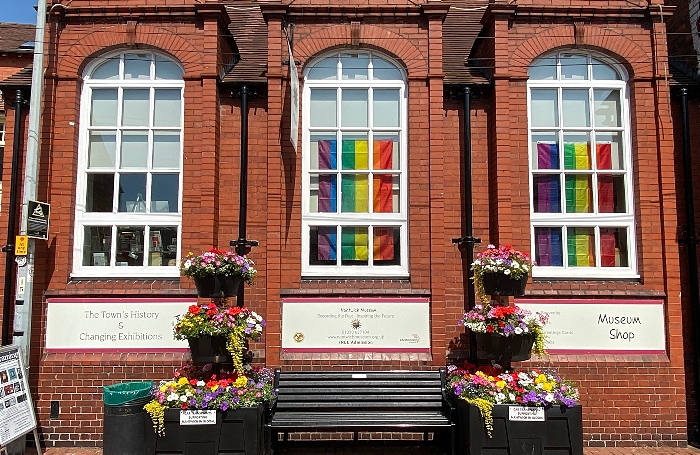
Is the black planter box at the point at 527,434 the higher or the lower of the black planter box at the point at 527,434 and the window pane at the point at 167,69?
the lower

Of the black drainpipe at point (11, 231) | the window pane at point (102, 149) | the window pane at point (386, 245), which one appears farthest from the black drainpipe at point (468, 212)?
the black drainpipe at point (11, 231)

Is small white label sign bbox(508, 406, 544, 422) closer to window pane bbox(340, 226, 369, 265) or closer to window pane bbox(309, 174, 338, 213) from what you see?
window pane bbox(340, 226, 369, 265)

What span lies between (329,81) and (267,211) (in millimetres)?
1953

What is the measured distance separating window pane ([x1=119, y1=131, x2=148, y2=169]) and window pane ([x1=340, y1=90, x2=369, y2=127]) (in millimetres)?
2667

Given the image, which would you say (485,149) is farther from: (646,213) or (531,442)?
(531,442)

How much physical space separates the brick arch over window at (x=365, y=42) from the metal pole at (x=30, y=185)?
10.1ft

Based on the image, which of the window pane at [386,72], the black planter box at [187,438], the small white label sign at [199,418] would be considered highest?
the window pane at [386,72]

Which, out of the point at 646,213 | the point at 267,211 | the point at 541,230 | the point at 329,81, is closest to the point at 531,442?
the point at 541,230

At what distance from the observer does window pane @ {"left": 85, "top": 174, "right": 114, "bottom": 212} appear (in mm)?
7219

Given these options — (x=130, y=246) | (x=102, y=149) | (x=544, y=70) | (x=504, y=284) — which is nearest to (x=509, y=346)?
(x=504, y=284)

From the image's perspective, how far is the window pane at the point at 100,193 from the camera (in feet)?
23.7

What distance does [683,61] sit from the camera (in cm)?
793

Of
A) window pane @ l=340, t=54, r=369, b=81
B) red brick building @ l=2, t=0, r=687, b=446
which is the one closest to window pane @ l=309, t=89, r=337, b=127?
red brick building @ l=2, t=0, r=687, b=446

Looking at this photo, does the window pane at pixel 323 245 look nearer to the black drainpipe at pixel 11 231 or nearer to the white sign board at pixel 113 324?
the white sign board at pixel 113 324
